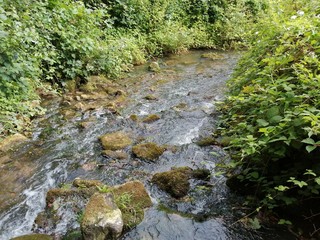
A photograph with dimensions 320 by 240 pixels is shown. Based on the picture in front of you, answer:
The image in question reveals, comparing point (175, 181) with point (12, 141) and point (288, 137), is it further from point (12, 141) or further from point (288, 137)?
point (12, 141)

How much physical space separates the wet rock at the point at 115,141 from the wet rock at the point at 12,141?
1352mm

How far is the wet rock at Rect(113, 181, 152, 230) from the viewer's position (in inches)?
128

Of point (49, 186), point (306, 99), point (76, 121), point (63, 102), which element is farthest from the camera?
point (63, 102)

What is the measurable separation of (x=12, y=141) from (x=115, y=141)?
1.70 m

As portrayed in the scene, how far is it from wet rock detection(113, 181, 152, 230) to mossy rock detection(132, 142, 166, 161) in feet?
3.41

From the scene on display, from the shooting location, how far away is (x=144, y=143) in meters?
5.02

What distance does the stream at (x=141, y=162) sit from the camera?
3.23m

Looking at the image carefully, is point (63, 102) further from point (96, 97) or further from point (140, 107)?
point (140, 107)

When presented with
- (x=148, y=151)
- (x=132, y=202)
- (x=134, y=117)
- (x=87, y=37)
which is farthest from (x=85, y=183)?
(x=87, y=37)

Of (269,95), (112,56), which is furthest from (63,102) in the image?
(269,95)

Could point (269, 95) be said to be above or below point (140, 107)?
above

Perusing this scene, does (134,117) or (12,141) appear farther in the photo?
(134,117)

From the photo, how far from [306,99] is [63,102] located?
5.39 meters

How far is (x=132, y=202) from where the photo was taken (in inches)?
136
